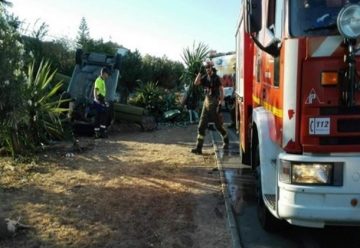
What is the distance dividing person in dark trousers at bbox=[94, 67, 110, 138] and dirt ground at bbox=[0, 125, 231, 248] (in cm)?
261

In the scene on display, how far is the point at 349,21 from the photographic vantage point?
4320mm

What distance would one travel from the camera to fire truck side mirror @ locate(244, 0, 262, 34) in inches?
207

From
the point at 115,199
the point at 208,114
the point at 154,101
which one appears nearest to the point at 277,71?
the point at 115,199

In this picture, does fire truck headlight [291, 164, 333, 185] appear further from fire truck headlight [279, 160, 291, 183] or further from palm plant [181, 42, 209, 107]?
palm plant [181, 42, 209, 107]

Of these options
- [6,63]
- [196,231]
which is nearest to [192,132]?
[6,63]

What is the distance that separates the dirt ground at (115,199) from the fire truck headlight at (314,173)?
1446mm

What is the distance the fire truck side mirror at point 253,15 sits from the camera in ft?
17.2

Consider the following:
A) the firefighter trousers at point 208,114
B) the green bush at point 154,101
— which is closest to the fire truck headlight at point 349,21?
the firefighter trousers at point 208,114

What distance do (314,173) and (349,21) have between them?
1.26 meters

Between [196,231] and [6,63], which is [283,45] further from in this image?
[6,63]

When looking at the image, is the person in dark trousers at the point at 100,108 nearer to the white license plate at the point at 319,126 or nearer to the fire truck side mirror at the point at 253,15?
the fire truck side mirror at the point at 253,15

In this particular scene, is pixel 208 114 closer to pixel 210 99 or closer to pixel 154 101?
pixel 210 99

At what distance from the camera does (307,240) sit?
586 centimetres

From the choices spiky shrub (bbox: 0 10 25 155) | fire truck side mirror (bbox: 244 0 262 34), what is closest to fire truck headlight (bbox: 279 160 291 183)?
fire truck side mirror (bbox: 244 0 262 34)
